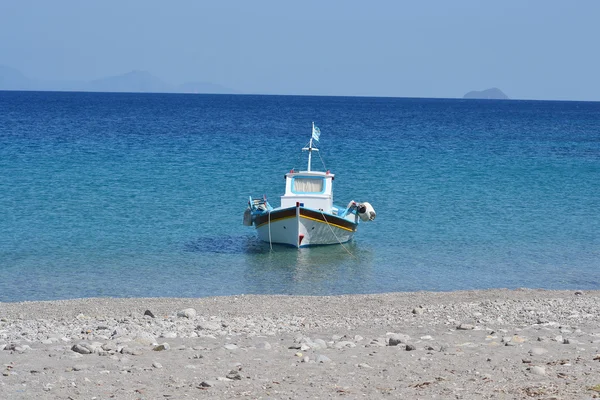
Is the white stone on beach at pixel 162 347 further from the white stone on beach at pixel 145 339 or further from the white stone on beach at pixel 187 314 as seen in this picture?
the white stone on beach at pixel 187 314

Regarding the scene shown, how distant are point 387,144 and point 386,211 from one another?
30.7 metres

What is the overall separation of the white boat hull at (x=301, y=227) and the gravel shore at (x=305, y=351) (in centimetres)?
911

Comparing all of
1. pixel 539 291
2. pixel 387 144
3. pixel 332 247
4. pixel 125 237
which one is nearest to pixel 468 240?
pixel 332 247

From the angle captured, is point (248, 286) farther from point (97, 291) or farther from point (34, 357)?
point (34, 357)

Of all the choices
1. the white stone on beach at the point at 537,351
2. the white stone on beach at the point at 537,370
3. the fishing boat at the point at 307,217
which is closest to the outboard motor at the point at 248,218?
the fishing boat at the point at 307,217

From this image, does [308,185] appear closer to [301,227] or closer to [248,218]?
[248,218]

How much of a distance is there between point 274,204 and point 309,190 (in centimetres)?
654

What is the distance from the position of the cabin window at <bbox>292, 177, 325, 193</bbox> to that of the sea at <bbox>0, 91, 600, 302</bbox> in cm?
211

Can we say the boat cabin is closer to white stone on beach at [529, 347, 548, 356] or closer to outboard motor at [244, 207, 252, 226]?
outboard motor at [244, 207, 252, 226]

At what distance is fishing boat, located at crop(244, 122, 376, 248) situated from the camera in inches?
991

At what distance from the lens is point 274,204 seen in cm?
3366

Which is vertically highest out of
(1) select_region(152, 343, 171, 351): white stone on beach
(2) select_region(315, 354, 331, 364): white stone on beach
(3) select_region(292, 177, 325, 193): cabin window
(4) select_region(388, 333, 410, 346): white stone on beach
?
(3) select_region(292, 177, 325, 193): cabin window

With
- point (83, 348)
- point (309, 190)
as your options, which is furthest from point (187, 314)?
point (309, 190)

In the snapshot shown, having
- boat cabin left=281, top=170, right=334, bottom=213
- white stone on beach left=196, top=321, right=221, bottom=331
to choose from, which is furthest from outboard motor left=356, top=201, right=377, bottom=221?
white stone on beach left=196, top=321, right=221, bottom=331
